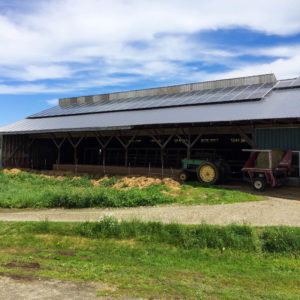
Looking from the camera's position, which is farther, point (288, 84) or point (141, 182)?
point (288, 84)

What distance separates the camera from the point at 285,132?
15.9 meters

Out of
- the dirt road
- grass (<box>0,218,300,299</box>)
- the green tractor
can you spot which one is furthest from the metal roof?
the dirt road

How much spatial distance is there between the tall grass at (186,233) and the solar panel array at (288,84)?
48.7ft

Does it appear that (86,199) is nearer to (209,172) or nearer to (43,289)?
(209,172)

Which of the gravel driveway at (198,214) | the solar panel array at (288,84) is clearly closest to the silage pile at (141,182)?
the gravel driveway at (198,214)

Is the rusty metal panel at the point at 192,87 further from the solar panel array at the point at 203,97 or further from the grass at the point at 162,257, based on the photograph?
the grass at the point at 162,257

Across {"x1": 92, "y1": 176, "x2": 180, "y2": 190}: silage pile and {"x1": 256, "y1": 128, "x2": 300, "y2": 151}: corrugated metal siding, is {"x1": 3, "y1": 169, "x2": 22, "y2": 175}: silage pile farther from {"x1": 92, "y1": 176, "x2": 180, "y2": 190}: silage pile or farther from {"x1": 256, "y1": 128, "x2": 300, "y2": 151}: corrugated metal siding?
{"x1": 256, "y1": 128, "x2": 300, "y2": 151}: corrugated metal siding

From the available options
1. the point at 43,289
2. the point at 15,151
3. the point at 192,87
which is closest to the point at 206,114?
the point at 192,87

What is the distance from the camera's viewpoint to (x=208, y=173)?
52.8 feet

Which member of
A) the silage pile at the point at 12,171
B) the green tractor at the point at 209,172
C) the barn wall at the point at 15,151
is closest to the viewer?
the green tractor at the point at 209,172

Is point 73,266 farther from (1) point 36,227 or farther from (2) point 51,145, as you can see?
(2) point 51,145

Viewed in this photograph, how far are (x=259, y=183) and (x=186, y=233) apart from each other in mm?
Answer: 7375

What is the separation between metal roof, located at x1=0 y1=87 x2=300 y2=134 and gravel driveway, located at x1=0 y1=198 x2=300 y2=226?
5146mm

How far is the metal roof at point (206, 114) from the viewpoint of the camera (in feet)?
51.7
